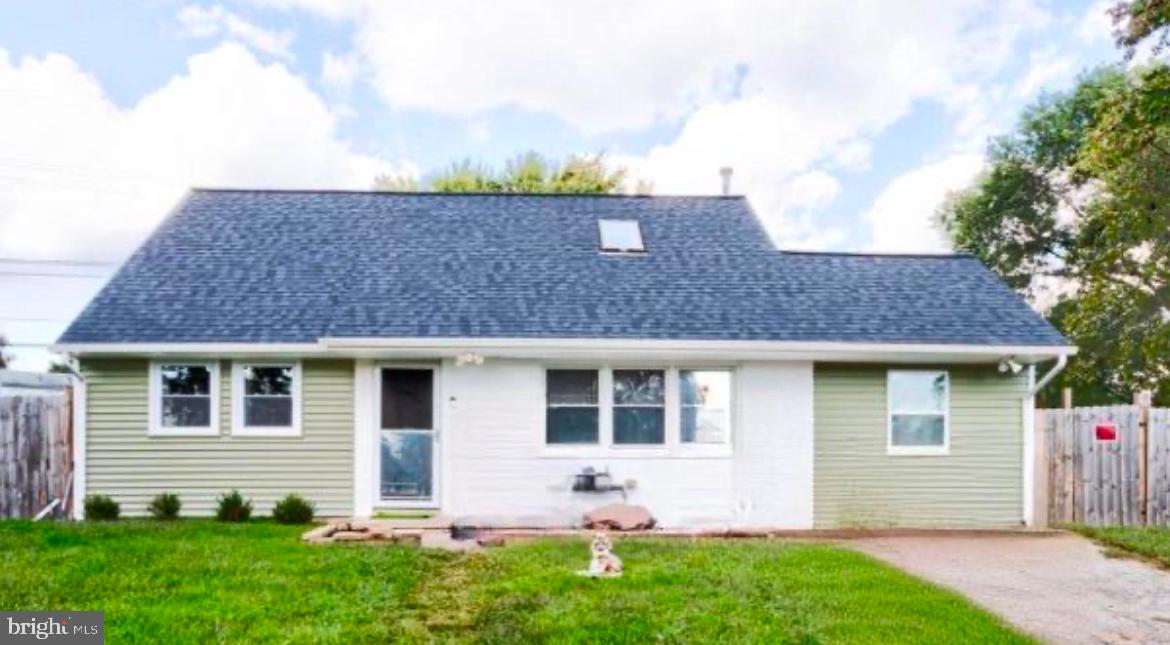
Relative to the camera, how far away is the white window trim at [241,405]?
12.3 m

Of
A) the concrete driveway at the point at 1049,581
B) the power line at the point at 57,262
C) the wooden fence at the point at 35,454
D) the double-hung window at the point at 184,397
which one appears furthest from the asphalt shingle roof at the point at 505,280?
the power line at the point at 57,262

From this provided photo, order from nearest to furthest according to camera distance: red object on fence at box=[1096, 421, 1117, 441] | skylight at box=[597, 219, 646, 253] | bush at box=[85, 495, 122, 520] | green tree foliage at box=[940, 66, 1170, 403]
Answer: bush at box=[85, 495, 122, 520], red object on fence at box=[1096, 421, 1117, 441], skylight at box=[597, 219, 646, 253], green tree foliage at box=[940, 66, 1170, 403]

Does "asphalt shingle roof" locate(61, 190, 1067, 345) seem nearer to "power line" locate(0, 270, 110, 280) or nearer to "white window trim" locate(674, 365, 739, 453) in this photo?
"white window trim" locate(674, 365, 739, 453)

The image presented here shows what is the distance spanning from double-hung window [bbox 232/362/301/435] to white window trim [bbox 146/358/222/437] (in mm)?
252

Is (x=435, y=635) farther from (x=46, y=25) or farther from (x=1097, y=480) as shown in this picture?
(x=46, y=25)

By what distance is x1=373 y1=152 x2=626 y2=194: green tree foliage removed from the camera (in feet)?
106

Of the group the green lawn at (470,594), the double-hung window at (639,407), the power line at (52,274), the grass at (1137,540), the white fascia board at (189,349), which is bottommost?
the grass at (1137,540)

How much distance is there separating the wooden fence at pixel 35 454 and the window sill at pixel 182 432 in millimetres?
1733

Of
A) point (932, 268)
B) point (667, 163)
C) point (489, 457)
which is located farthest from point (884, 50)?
point (667, 163)

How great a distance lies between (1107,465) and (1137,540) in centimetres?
263

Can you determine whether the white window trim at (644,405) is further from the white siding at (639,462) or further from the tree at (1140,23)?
the tree at (1140,23)

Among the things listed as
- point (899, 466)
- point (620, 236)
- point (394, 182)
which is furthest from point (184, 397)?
point (394, 182)

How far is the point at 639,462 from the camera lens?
12.3 m

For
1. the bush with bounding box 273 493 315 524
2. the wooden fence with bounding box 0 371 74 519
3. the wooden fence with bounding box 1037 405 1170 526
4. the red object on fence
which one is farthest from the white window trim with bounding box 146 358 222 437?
the red object on fence
